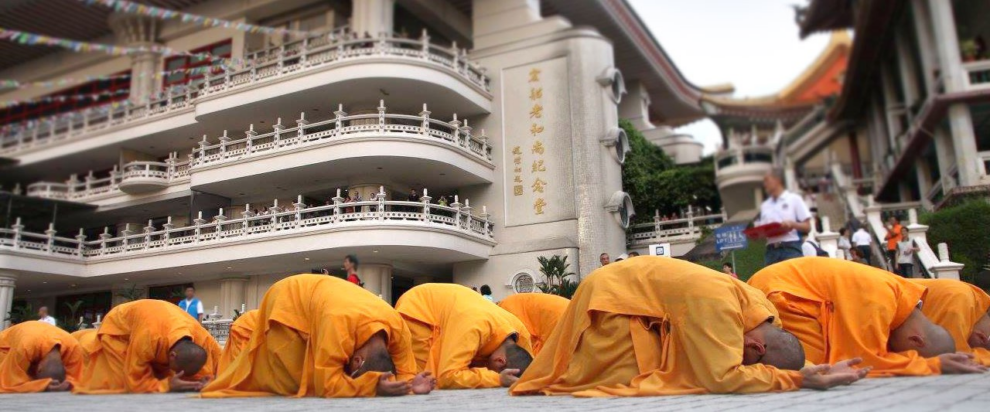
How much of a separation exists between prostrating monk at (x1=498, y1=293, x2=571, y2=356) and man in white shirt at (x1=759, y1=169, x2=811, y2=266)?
7.71 feet

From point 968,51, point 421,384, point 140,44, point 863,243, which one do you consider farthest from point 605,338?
point 140,44

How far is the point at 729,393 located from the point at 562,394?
1236 millimetres

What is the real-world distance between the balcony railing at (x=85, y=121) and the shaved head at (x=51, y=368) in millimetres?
13831

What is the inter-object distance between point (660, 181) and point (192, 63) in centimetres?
1495

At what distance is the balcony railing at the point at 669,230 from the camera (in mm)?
20141

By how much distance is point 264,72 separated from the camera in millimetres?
20469

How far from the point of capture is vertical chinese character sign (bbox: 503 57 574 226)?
19.3 m

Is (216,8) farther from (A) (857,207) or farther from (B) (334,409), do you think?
(B) (334,409)

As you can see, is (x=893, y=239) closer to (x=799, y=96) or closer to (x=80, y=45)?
(x=80, y=45)

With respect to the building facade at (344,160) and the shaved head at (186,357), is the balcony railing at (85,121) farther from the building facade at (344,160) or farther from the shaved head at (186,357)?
the shaved head at (186,357)

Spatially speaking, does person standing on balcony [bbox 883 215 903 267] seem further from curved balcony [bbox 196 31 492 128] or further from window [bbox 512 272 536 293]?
curved balcony [bbox 196 31 492 128]

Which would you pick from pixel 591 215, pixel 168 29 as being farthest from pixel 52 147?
pixel 591 215

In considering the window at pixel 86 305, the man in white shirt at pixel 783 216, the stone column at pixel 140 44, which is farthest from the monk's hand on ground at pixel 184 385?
the stone column at pixel 140 44

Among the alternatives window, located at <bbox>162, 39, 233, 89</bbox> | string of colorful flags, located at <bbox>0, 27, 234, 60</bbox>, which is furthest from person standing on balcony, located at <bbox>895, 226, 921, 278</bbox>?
window, located at <bbox>162, 39, 233, 89</bbox>
